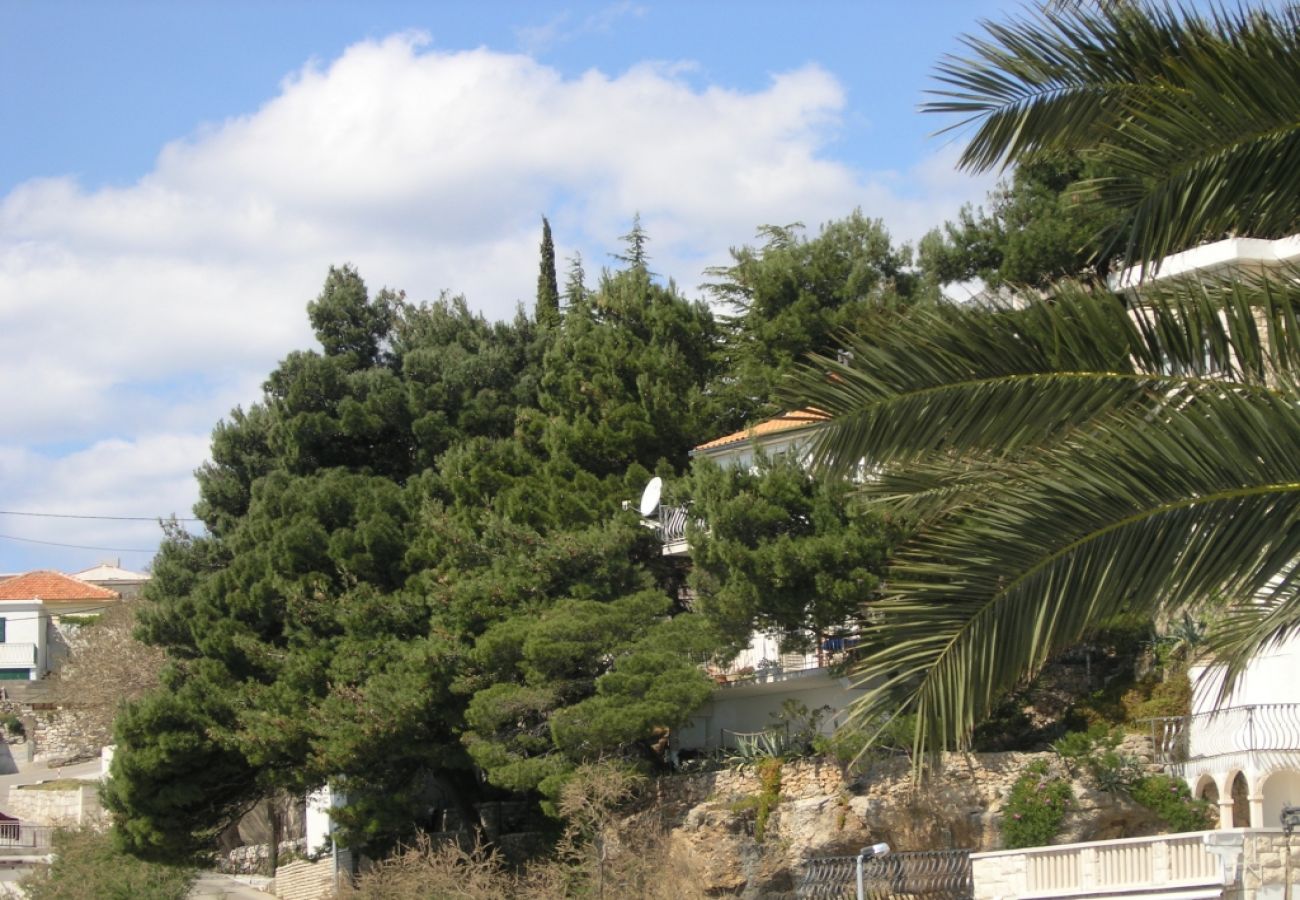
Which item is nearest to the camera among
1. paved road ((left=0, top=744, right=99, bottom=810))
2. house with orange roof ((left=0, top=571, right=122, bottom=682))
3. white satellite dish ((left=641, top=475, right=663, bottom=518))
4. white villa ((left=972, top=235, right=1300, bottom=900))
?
white villa ((left=972, top=235, right=1300, bottom=900))

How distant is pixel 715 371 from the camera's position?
36375 millimetres

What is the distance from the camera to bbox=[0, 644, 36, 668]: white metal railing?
65.5m

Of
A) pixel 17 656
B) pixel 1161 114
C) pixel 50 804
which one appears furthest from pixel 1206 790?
pixel 17 656

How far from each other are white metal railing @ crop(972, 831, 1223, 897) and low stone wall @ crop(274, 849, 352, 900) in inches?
630

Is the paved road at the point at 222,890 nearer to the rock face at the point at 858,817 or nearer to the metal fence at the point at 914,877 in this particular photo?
the rock face at the point at 858,817

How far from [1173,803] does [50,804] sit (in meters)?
37.7

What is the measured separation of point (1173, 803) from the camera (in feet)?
74.3

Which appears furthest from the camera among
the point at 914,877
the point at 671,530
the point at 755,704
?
the point at 671,530

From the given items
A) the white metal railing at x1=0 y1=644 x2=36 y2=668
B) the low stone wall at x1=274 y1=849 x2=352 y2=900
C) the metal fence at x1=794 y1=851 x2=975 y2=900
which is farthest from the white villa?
the white metal railing at x1=0 y1=644 x2=36 y2=668

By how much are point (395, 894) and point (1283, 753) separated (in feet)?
48.8

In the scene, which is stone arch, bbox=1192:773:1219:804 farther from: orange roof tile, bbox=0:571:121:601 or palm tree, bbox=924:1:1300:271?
orange roof tile, bbox=0:571:121:601

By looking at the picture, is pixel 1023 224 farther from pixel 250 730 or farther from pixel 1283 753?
pixel 250 730

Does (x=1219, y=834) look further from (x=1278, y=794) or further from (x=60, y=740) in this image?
(x=60, y=740)

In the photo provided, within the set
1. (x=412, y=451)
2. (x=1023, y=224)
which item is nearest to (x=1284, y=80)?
(x=1023, y=224)
